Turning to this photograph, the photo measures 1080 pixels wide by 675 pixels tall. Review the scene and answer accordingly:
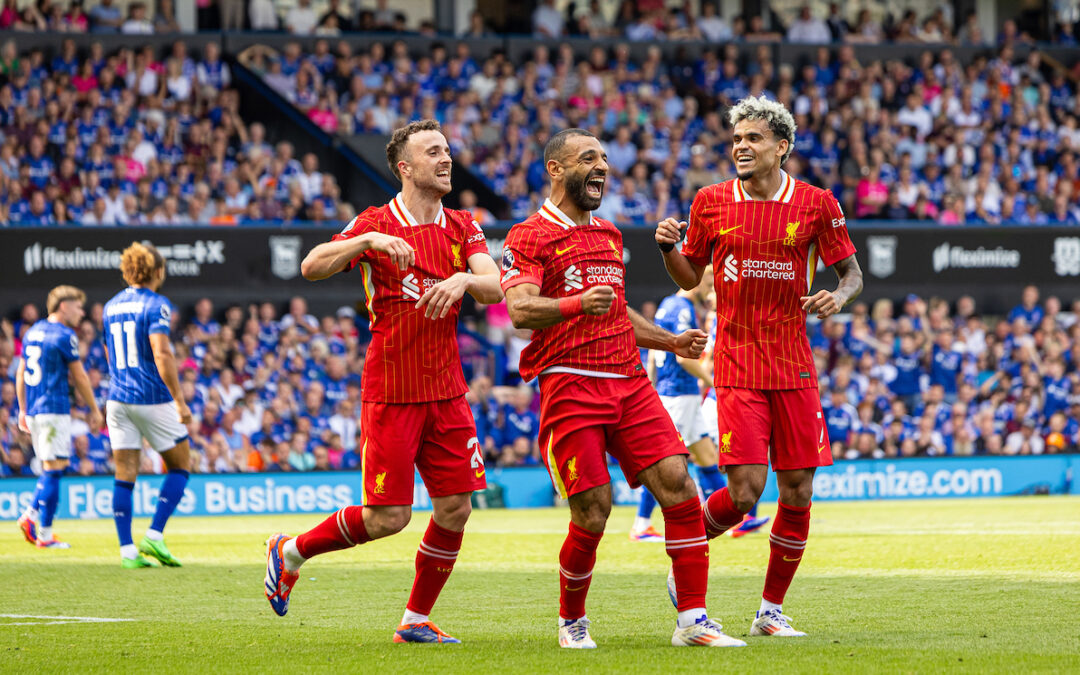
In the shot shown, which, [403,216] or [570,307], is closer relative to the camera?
[570,307]

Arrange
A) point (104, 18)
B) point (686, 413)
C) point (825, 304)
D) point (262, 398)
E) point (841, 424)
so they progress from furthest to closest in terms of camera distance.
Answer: point (104, 18) < point (841, 424) < point (262, 398) < point (686, 413) < point (825, 304)

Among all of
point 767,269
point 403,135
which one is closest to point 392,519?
point 403,135

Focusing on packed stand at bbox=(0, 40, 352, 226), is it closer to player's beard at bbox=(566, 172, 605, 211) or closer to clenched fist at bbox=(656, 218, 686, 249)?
clenched fist at bbox=(656, 218, 686, 249)

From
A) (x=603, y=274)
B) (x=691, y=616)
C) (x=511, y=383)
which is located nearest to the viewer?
(x=691, y=616)

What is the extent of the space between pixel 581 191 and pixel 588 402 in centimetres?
98

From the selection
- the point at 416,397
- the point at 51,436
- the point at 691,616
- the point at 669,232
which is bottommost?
the point at 51,436

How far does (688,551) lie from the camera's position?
21.5ft

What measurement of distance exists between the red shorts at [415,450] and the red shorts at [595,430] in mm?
471

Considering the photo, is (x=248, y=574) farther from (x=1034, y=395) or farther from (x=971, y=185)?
(x=971, y=185)

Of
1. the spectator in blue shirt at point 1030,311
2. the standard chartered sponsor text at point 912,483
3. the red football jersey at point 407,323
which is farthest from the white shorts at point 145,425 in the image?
the spectator in blue shirt at point 1030,311

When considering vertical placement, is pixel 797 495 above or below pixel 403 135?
below

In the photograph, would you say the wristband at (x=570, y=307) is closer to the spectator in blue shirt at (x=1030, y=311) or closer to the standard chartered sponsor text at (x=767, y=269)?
the standard chartered sponsor text at (x=767, y=269)

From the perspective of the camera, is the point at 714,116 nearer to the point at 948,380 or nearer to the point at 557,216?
the point at 948,380

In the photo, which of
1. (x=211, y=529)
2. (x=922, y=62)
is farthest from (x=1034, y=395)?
(x=211, y=529)
